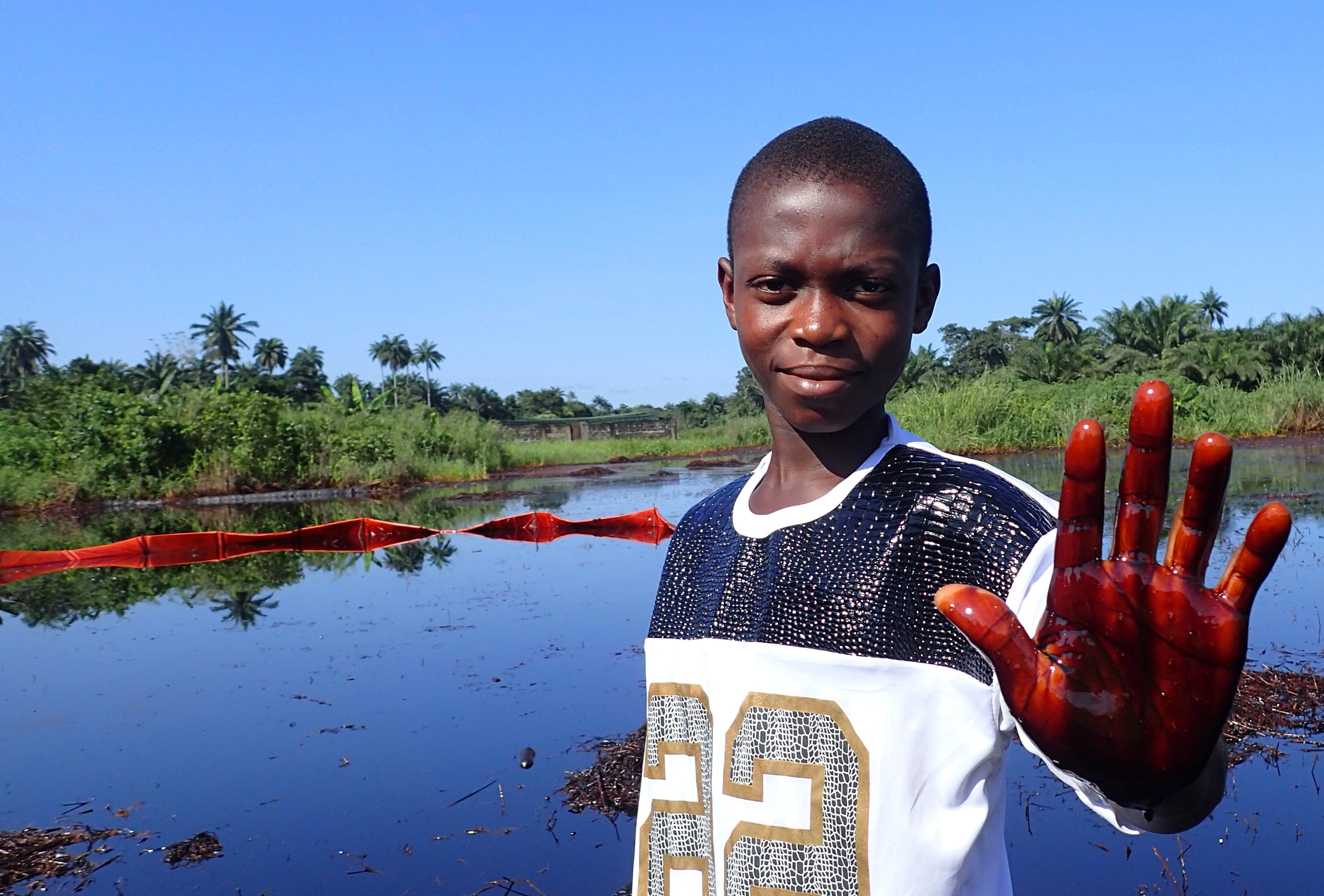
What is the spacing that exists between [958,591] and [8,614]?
34.1 feet

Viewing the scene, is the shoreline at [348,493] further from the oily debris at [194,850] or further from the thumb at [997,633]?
the thumb at [997,633]

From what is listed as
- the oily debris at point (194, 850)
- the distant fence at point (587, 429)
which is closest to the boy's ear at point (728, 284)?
the oily debris at point (194, 850)

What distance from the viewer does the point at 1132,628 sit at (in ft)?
3.13

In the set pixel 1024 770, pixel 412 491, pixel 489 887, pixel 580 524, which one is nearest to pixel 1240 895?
pixel 1024 770

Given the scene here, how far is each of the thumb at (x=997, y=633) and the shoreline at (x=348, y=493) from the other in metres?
19.7

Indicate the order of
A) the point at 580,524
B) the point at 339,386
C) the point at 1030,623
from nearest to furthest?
the point at 1030,623
the point at 580,524
the point at 339,386

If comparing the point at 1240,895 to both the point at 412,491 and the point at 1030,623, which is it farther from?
the point at 412,491

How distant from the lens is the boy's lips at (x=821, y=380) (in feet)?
4.43

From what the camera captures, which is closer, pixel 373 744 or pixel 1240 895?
pixel 1240 895

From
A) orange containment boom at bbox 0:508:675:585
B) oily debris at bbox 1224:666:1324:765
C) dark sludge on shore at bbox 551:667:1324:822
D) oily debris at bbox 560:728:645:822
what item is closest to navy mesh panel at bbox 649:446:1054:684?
oily debris at bbox 560:728:645:822

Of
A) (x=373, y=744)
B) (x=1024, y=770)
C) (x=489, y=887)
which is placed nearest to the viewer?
(x=489, y=887)

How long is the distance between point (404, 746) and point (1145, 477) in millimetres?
4475

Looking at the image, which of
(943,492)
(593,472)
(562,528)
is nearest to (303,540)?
(562,528)

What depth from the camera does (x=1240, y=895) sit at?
3.11 metres
